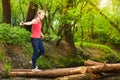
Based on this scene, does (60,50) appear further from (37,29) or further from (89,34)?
(89,34)

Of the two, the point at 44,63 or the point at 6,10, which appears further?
the point at 6,10

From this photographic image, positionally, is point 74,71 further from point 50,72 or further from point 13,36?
point 13,36

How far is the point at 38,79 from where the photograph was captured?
12.6m

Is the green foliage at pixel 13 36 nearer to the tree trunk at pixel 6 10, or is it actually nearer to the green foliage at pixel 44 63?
the green foliage at pixel 44 63

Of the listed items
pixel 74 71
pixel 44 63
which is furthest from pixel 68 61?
pixel 74 71

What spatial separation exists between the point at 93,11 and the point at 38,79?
843cm

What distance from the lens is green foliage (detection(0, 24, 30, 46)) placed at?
16422 millimetres

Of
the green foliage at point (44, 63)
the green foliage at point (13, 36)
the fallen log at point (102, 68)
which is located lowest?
the green foliage at point (44, 63)

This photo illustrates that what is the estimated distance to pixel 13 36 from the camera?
1662cm

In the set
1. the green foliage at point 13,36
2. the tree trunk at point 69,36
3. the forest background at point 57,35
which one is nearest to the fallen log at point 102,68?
the forest background at point 57,35

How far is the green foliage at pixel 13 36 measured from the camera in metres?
16.4

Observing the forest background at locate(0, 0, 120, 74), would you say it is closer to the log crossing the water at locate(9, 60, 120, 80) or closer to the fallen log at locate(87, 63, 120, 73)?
the log crossing the water at locate(9, 60, 120, 80)

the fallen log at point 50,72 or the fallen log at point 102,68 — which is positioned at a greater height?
the fallen log at point 102,68

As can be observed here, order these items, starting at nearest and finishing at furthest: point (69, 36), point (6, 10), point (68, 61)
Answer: point (68, 61) < point (6, 10) < point (69, 36)
